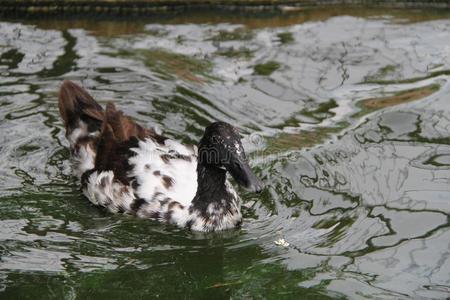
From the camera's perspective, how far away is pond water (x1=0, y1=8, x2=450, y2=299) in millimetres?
6289

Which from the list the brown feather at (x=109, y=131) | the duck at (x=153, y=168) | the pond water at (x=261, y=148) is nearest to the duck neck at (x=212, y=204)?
the duck at (x=153, y=168)

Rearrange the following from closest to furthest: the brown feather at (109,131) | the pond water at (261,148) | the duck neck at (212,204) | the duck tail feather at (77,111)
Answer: the pond water at (261,148) < the duck neck at (212,204) < the brown feather at (109,131) < the duck tail feather at (77,111)

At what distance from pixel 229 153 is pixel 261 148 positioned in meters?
1.53

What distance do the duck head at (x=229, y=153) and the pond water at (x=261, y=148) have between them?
1.65 feet

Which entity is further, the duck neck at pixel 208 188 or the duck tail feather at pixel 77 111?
the duck tail feather at pixel 77 111

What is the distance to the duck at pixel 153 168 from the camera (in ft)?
23.5

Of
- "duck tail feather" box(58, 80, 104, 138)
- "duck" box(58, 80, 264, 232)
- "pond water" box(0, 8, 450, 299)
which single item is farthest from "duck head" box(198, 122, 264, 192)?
"duck tail feather" box(58, 80, 104, 138)

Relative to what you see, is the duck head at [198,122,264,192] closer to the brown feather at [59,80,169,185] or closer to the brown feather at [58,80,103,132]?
the brown feather at [59,80,169,185]

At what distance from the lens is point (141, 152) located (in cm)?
784

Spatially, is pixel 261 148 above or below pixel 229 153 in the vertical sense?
below

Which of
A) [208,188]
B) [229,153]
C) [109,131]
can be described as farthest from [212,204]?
[109,131]

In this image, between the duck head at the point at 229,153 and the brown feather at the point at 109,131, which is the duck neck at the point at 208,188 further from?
the brown feather at the point at 109,131

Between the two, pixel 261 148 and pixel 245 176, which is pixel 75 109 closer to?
pixel 261 148

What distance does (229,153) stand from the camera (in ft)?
23.0
